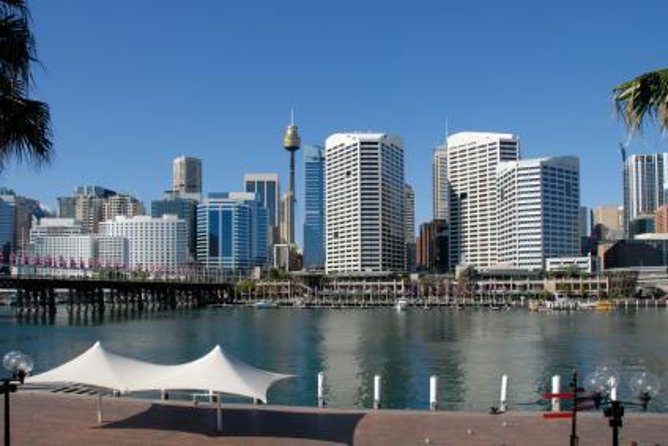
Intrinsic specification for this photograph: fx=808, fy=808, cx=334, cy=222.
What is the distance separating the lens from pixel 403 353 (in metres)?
79.4

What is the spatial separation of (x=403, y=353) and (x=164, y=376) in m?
57.5

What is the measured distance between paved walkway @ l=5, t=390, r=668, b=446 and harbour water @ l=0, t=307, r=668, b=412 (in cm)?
1934

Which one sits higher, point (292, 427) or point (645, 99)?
point (645, 99)

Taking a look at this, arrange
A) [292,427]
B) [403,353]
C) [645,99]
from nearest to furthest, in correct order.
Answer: [645,99], [292,427], [403,353]

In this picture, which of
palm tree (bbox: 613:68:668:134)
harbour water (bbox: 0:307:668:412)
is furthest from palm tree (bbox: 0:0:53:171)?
harbour water (bbox: 0:307:668:412)

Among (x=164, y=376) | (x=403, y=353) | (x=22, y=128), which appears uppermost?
(x=22, y=128)

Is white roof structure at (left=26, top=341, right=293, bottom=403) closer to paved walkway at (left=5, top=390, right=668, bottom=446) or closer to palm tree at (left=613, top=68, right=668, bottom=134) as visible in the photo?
paved walkway at (left=5, top=390, right=668, bottom=446)

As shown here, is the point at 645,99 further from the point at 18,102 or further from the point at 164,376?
the point at 164,376

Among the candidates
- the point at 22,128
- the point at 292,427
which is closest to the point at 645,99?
the point at 22,128

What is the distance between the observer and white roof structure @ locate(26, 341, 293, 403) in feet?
74.2

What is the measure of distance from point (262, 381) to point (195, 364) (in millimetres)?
2077

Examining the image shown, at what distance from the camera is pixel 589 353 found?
79.2 metres

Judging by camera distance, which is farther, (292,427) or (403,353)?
(403,353)

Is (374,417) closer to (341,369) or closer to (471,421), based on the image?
(471,421)
